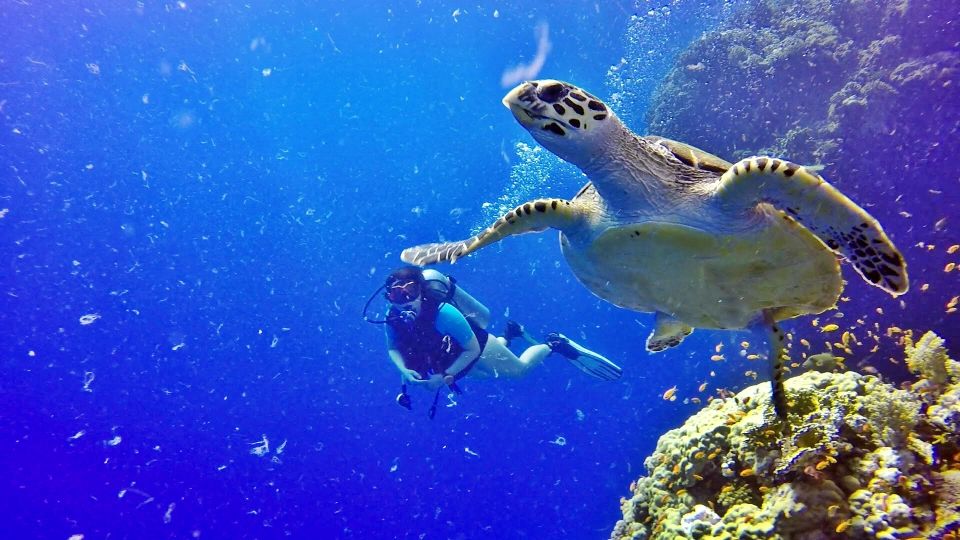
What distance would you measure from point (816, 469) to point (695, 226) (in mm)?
1394

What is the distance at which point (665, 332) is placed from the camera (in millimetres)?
4102

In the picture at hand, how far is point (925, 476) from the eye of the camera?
2422 mm

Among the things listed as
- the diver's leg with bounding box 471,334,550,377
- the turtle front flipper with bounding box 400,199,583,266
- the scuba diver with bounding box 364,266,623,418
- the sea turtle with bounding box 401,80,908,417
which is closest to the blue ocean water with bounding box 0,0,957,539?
the diver's leg with bounding box 471,334,550,377

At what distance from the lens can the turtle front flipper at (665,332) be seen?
390 cm

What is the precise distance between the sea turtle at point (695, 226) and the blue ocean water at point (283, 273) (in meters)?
12.0

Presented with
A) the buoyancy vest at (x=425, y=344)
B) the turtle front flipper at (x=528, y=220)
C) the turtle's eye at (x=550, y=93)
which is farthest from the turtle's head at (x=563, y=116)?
the buoyancy vest at (x=425, y=344)

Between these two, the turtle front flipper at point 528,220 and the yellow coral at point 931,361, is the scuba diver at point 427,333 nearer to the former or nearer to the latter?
the turtle front flipper at point 528,220

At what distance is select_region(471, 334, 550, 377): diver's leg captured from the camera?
9211mm

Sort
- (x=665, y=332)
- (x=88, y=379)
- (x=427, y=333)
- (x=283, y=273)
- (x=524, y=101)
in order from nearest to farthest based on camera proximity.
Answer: (x=524, y=101)
(x=665, y=332)
(x=427, y=333)
(x=88, y=379)
(x=283, y=273)

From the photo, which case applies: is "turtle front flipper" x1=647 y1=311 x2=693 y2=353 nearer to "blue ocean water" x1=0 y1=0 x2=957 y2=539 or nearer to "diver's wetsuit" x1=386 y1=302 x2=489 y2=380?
"diver's wetsuit" x1=386 y1=302 x2=489 y2=380

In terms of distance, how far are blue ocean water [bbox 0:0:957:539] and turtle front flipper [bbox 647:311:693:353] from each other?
1061cm

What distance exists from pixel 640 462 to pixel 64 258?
49.4 m

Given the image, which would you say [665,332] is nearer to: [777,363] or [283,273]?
[777,363]

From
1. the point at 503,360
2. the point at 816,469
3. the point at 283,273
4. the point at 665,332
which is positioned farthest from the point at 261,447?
the point at 816,469
